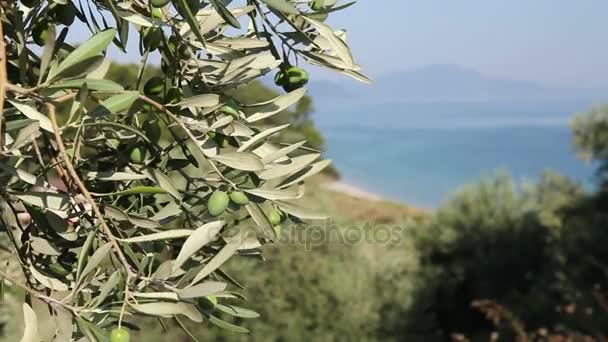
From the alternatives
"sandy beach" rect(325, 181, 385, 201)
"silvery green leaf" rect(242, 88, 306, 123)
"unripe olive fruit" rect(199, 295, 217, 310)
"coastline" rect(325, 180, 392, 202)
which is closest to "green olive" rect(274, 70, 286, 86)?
"silvery green leaf" rect(242, 88, 306, 123)

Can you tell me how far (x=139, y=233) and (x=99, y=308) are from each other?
0.35 feet

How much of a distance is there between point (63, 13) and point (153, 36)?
10 centimetres

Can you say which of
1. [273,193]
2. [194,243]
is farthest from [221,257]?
[273,193]

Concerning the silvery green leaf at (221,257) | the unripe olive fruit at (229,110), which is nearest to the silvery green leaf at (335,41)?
the unripe olive fruit at (229,110)

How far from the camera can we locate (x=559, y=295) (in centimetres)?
741

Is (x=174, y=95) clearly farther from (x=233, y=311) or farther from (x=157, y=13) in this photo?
(x=233, y=311)

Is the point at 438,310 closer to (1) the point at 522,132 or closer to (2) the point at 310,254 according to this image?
(2) the point at 310,254

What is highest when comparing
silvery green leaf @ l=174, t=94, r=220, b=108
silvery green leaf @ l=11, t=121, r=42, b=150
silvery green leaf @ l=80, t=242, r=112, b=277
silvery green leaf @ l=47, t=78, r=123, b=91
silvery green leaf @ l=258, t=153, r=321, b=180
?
silvery green leaf @ l=47, t=78, r=123, b=91

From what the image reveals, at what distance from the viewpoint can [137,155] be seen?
78 cm

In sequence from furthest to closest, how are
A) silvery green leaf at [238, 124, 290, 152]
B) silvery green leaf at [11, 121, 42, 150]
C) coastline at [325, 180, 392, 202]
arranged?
coastline at [325, 180, 392, 202], silvery green leaf at [238, 124, 290, 152], silvery green leaf at [11, 121, 42, 150]

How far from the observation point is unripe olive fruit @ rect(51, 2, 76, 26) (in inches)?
30.2

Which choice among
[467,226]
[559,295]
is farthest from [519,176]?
[559,295]

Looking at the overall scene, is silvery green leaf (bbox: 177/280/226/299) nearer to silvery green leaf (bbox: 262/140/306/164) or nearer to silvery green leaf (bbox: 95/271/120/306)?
silvery green leaf (bbox: 95/271/120/306)

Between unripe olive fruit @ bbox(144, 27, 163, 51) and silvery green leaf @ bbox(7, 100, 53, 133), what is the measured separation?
15 centimetres
